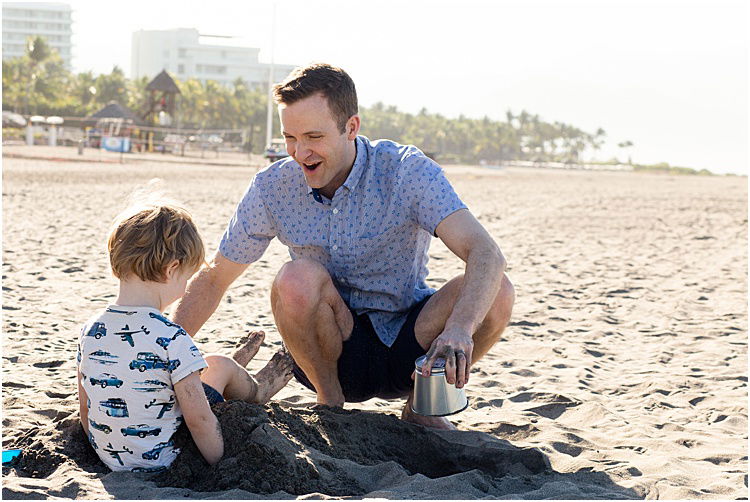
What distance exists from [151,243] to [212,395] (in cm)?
65

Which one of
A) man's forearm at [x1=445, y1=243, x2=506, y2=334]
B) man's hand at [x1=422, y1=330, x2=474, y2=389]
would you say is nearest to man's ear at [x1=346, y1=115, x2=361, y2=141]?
man's forearm at [x1=445, y1=243, x2=506, y2=334]

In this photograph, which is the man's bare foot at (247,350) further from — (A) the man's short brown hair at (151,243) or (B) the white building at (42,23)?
(B) the white building at (42,23)

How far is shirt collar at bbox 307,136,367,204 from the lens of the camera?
3.42 m

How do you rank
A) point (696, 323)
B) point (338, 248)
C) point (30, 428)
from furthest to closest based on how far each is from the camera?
point (696, 323), point (338, 248), point (30, 428)

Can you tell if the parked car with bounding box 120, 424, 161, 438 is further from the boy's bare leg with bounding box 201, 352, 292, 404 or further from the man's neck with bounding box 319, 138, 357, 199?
the man's neck with bounding box 319, 138, 357, 199

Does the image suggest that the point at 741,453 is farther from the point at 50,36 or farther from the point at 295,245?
the point at 50,36

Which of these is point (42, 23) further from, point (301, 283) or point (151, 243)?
point (151, 243)

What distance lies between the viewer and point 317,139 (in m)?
3.30

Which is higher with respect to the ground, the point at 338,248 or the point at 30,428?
the point at 338,248

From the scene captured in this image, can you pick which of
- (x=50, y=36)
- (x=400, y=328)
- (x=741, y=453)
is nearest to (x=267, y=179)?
(x=400, y=328)

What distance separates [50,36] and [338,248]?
549ft

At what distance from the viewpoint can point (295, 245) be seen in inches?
142

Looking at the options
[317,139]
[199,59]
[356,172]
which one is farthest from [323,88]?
[199,59]

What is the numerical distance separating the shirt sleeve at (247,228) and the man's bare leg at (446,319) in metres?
0.73
